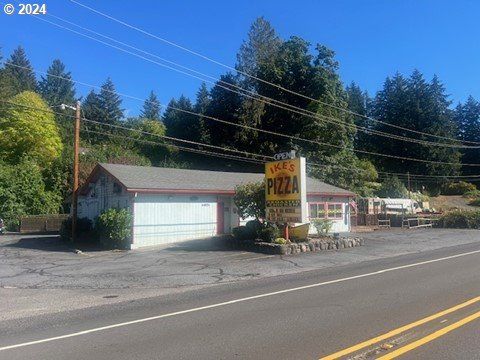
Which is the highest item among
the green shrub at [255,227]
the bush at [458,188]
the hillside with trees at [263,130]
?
the hillside with trees at [263,130]

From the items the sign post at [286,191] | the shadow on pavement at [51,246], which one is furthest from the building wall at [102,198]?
Answer: the sign post at [286,191]

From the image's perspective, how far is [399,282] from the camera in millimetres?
11805

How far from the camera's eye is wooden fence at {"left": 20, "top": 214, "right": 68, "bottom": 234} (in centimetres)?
3803

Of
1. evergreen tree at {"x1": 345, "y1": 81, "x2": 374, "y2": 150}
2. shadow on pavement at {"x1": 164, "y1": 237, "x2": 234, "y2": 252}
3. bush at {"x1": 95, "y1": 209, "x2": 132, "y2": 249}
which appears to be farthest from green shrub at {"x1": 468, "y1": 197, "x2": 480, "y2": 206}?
bush at {"x1": 95, "y1": 209, "x2": 132, "y2": 249}

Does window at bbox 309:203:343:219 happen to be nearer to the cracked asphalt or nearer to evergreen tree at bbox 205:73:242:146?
the cracked asphalt

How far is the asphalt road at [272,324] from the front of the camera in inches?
247

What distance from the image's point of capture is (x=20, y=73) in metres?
88.3

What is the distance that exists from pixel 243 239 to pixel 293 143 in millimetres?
31479

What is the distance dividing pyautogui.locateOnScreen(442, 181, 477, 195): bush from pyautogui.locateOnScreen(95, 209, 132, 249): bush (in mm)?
61317

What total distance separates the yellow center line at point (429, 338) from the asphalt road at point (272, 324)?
1.8 inches

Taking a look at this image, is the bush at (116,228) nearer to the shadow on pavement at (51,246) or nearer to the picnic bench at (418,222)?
the shadow on pavement at (51,246)

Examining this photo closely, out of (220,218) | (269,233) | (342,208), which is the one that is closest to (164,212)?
(220,218)

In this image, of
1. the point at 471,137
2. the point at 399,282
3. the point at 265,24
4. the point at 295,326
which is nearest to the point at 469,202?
the point at 471,137

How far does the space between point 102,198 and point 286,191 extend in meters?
11.6
